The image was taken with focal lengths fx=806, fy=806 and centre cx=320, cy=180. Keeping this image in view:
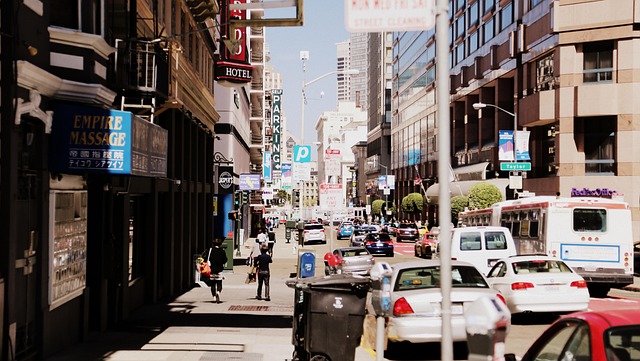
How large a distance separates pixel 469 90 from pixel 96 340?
6218 cm

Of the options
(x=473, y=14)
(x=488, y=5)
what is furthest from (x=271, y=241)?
(x=473, y=14)

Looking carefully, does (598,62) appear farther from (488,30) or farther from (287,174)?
(287,174)

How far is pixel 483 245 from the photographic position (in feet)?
85.8

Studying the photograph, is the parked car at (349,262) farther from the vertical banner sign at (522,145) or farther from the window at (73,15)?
the vertical banner sign at (522,145)

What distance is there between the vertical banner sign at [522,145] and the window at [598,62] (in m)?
6.02

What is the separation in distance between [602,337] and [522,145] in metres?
41.9

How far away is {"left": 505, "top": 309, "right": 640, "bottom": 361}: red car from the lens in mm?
5578

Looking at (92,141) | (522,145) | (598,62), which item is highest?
(598,62)

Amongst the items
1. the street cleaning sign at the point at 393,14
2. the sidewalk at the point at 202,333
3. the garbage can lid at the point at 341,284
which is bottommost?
the sidewalk at the point at 202,333

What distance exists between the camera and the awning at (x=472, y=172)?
66.3m

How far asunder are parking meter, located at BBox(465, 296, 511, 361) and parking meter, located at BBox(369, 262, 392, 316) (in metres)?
4.24

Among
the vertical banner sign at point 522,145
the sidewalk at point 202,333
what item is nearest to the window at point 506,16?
the vertical banner sign at point 522,145

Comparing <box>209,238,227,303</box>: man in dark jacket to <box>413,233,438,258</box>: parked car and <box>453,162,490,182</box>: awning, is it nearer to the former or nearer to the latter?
<box>413,233,438,258</box>: parked car

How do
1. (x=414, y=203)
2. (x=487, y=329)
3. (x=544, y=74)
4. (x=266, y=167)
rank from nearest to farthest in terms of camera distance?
(x=487, y=329) < (x=544, y=74) < (x=414, y=203) < (x=266, y=167)
